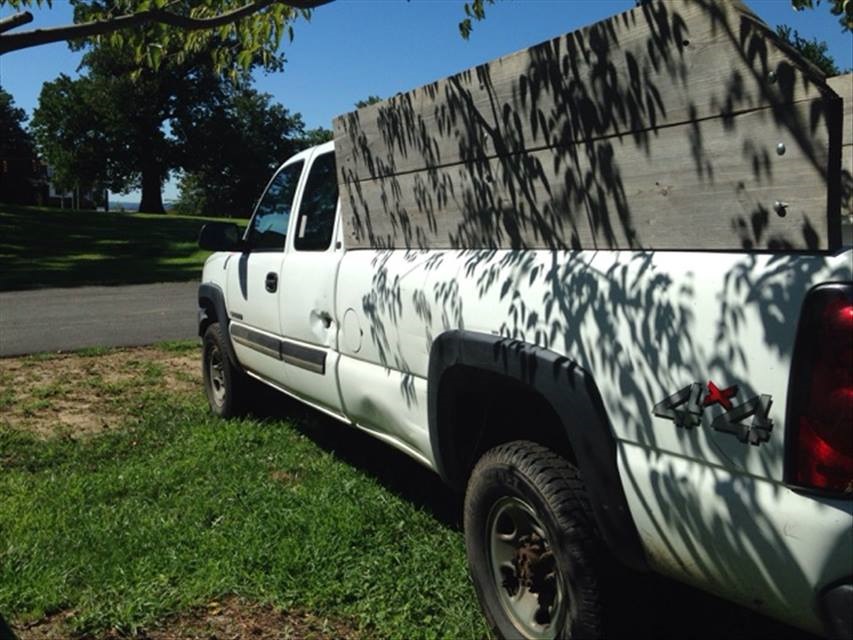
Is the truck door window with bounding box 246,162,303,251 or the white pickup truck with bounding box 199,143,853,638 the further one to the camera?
the truck door window with bounding box 246,162,303,251

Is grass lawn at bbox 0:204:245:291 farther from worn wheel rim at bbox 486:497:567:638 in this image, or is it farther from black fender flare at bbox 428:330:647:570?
black fender flare at bbox 428:330:647:570

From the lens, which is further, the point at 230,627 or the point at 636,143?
the point at 230,627

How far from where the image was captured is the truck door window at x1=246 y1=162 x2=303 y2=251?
5.47 m

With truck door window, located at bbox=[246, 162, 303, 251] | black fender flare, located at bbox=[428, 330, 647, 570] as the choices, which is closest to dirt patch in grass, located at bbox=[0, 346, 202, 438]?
→ truck door window, located at bbox=[246, 162, 303, 251]

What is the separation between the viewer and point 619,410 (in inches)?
98.6

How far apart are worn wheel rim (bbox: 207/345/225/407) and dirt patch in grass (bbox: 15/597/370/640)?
10.0ft

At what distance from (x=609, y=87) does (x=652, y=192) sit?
39 centimetres

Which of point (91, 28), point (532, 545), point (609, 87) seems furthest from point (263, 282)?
point (609, 87)

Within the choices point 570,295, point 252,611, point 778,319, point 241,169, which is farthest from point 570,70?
point 241,169

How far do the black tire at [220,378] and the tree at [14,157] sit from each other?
189 feet

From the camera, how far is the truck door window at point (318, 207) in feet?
15.8

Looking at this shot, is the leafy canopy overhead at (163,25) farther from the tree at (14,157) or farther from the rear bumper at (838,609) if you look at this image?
the tree at (14,157)

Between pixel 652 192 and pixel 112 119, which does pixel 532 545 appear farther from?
pixel 112 119

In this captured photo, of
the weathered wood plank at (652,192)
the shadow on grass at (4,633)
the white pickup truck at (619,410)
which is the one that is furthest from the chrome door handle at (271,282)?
the shadow on grass at (4,633)
